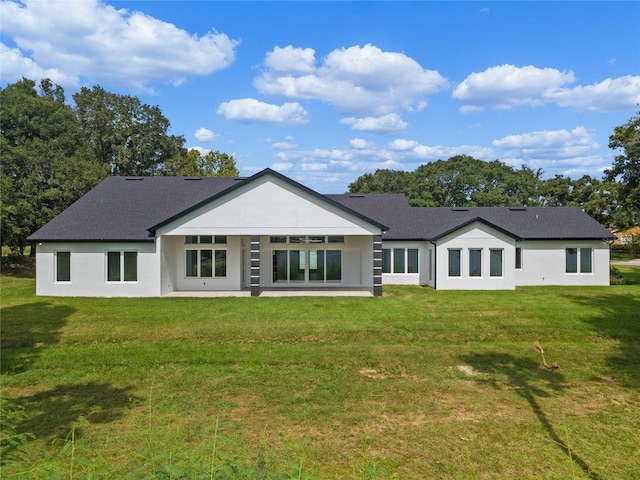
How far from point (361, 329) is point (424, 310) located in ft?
12.6

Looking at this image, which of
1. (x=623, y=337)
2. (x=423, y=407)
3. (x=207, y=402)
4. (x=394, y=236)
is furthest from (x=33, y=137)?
(x=623, y=337)

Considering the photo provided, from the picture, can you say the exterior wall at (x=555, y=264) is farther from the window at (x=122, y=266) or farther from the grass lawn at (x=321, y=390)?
the window at (x=122, y=266)

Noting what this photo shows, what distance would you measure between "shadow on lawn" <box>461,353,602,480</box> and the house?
9.70 meters

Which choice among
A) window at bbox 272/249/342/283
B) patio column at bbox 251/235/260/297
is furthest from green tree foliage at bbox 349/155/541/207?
patio column at bbox 251/235/260/297

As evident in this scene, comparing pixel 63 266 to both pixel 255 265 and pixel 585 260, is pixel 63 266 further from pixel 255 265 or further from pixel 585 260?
pixel 585 260

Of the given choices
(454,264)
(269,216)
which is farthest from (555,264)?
(269,216)

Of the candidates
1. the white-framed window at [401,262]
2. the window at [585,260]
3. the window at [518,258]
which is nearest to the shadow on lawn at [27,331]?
the white-framed window at [401,262]

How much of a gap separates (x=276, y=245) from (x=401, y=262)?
296 inches

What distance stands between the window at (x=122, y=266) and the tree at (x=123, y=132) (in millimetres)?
26500

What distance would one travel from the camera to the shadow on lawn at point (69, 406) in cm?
744

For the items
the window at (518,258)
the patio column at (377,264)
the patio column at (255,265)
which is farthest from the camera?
the window at (518,258)

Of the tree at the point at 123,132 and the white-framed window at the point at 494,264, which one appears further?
the tree at the point at 123,132

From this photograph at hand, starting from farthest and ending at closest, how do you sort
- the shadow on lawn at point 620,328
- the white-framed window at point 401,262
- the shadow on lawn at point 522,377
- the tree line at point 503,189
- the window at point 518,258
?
1. the tree line at point 503,189
2. the window at point 518,258
3. the white-framed window at point 401,262
4. the shadow on lawn at point 620,328
5. the shadow on lawn at point 522,377

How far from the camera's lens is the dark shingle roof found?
21.4 metres
